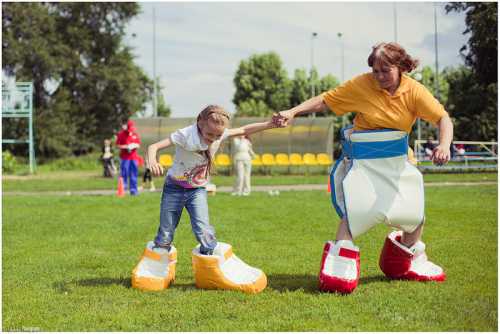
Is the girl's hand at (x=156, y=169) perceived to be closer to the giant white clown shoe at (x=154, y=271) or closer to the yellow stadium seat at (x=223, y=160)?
the giant white clown shoe at (x=154, y=271)

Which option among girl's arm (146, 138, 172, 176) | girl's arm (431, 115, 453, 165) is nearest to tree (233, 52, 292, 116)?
girl's arm (146, 138, 172, 176)

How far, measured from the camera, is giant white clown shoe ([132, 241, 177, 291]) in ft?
20.7

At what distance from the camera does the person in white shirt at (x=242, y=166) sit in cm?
1788

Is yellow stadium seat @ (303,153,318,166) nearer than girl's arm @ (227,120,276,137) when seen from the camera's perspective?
No

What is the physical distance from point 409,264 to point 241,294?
1.66 meters

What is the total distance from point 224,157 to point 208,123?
23.8m

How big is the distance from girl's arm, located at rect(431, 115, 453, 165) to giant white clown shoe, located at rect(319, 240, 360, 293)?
1066 mm

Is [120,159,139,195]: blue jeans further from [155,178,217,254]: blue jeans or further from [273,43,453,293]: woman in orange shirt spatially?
[273,43,453,293]: woman in orange shirt

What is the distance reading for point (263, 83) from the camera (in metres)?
64.8

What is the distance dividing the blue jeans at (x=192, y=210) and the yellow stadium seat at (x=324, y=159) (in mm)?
24252

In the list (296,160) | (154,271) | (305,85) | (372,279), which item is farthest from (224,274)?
(305,85)

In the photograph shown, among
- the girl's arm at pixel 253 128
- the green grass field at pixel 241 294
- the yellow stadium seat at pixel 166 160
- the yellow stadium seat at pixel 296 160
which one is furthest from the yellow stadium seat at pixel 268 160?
the girl's arm at pixel 253 128

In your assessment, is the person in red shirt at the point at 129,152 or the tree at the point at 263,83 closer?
the person in red shirt at the point at 129,152

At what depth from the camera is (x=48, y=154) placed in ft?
152
